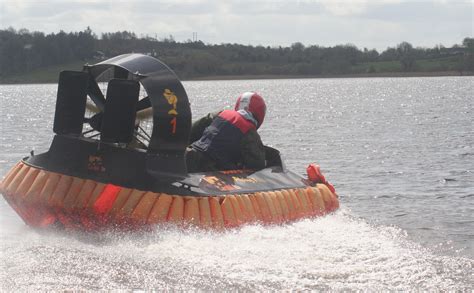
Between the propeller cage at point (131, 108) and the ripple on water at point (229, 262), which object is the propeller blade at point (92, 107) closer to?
the propeller cage at point (131, 108)

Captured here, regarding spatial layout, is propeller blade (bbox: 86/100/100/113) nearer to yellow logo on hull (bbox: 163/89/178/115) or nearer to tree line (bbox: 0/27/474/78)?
yellow logo on hull (bbox: 163/89/178/115)

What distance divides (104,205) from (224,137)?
189 cm

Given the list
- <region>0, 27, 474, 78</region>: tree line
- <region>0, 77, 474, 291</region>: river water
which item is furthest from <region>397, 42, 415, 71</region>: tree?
<region>0, 77, 474, 291</region>: river water

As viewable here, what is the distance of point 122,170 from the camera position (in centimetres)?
866

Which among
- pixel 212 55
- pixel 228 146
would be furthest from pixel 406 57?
pixel 228 146

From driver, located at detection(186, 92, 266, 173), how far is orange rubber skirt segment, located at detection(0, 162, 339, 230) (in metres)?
0.83

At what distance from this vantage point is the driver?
980 centimetres

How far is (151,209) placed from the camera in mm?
8453

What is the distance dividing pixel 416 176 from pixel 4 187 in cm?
911

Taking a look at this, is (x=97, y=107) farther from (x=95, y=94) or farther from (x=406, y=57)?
(x=406, y=57)

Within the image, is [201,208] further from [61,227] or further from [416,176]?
[416,176]

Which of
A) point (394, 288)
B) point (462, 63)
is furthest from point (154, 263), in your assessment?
point (462, 63)

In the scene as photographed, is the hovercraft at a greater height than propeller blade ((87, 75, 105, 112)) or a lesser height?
lesser

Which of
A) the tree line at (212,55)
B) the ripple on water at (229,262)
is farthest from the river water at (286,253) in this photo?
the tree line at (212,55)
